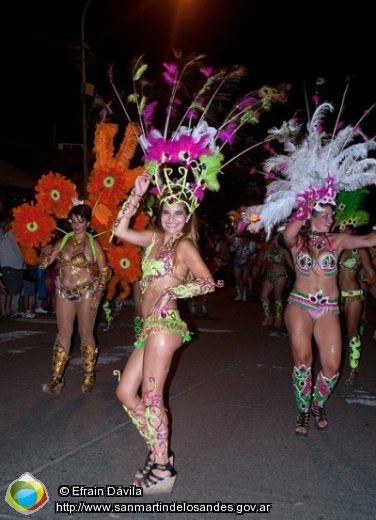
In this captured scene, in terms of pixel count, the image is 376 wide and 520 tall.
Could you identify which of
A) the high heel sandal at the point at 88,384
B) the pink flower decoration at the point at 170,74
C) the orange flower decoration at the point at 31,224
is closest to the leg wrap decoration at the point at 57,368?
the high heel sandal at the point at 88,384

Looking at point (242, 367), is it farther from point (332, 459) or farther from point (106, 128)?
point (106, 128)

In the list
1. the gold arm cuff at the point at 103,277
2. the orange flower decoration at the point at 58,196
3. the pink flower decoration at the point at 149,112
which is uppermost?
→ the pink flower decoration at the point at 149,112

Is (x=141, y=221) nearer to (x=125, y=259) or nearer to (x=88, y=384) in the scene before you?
(x=125, y=259)

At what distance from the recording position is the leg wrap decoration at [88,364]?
20.3ft

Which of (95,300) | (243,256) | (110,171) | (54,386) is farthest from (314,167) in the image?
(243,256)

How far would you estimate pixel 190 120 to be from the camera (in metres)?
4.57

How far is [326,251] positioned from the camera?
510cm

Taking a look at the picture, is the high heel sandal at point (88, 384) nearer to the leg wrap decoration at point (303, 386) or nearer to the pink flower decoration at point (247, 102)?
the leg wrap decoration at point (303, 386)

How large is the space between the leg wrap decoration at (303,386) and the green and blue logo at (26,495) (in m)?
2.38

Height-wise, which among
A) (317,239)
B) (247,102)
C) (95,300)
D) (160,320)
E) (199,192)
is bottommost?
(95,300)

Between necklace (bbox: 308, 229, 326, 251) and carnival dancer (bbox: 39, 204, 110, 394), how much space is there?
2.39 meters

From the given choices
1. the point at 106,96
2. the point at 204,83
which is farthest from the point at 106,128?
the point at 106,96

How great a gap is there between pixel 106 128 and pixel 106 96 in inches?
496

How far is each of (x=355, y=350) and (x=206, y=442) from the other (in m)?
3.00
